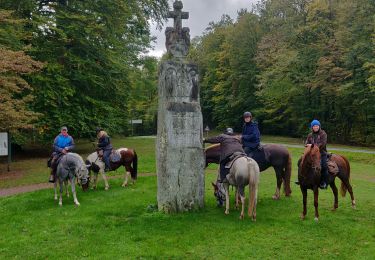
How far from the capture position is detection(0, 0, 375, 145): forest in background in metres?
23.9

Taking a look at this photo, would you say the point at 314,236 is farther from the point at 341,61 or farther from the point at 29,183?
the point at 341,61

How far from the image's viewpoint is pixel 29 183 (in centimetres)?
1703

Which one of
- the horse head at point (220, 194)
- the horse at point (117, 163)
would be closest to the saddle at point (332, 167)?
the horse head at point (220, 194)

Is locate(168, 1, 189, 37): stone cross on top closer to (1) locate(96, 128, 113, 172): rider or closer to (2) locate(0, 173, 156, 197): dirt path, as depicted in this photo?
(1) locate(96, 128, 113, 172): rider

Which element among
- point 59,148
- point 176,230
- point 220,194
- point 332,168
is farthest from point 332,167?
point 59,148

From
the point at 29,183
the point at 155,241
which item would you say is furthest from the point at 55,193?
the point at 155,241

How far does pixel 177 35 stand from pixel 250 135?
3806 mm

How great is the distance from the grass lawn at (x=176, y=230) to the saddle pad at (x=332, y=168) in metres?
1.18

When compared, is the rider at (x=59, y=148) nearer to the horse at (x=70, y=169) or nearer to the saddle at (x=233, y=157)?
the horse at (x=70, y=169)

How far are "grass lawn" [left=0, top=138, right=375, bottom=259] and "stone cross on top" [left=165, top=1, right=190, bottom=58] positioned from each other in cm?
455

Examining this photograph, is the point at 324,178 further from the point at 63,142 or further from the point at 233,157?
the point at 63,142

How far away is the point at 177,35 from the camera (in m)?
11.0

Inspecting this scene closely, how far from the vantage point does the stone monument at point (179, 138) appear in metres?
10.6

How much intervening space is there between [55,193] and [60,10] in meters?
15.9
